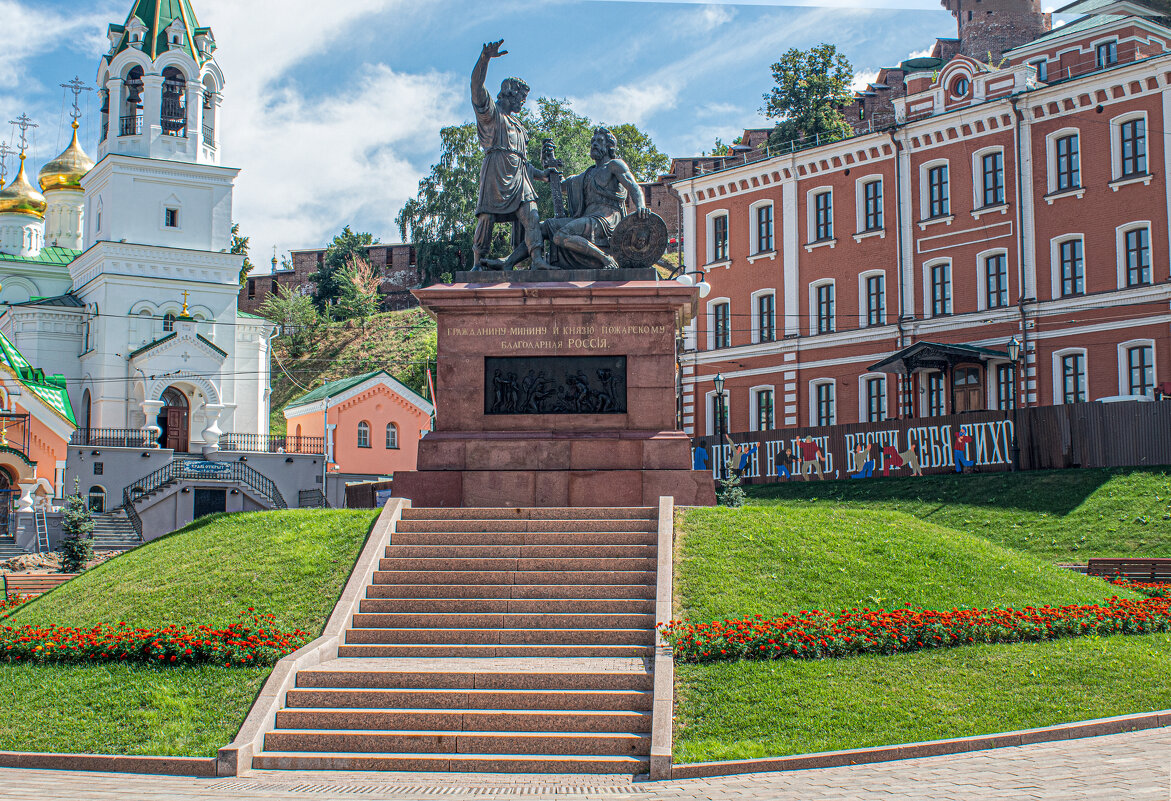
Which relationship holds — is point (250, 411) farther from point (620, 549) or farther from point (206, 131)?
point (620, 549)

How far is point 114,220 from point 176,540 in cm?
4673

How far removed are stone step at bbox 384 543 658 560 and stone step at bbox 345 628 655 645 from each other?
1969 mm

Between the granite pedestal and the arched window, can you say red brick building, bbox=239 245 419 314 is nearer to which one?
the arched window

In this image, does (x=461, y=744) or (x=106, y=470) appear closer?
(x=461, y=744)

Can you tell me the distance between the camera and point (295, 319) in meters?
82.5

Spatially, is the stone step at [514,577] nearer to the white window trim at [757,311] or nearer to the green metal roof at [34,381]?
the white window trim at [757,311]

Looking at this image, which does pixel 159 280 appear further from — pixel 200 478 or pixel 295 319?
pixel 295 319

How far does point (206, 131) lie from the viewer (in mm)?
63125

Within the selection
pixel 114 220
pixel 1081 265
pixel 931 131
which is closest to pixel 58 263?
pixel 114 220

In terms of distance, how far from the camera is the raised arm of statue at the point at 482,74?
1930 cm

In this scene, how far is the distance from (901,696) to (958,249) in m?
33.6

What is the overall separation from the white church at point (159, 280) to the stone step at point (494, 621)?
42406 millimetres

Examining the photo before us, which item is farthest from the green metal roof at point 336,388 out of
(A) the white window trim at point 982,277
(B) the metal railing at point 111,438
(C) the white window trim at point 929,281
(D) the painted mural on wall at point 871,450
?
(A) the white window trim at point 982,277

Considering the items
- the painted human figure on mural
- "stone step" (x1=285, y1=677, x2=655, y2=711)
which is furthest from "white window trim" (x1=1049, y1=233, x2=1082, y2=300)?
"stone step" (x1=285, y1=677, x2=655, y2=711)
